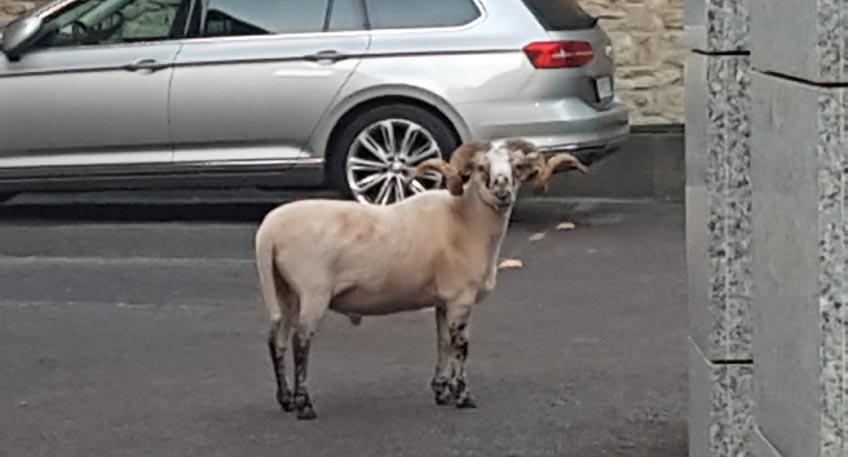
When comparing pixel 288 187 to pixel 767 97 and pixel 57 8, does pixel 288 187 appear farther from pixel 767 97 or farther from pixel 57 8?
pixel 767 97

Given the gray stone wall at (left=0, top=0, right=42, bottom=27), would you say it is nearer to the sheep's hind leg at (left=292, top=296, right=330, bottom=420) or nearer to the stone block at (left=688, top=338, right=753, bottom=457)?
the sheep's hind leg at (left=292, top=296, right=330, bottom=420)

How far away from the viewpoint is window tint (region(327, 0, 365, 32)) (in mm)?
13516

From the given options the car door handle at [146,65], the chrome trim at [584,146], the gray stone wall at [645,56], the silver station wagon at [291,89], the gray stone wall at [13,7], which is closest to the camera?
the chrome trim at [584,146]

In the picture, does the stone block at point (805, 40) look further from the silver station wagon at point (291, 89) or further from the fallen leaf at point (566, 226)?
the fallen leaf at point (566, 226)

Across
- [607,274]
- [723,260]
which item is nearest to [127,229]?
[607,274]

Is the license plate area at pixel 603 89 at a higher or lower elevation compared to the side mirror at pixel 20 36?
lower

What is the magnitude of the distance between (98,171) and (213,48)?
4.06 feet

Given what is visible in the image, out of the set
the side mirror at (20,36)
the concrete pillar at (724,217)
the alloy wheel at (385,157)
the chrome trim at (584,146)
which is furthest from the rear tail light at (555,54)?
the concrete pillar at (724,217)

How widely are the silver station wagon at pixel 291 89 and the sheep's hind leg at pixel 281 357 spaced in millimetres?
5177

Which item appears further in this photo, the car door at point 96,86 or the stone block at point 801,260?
the car door at point 96,86

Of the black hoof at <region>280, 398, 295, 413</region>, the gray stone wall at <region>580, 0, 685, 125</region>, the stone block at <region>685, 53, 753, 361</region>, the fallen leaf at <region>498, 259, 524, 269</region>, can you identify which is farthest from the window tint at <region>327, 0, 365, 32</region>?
the stone block at <region>685, 53, 753, 361</region>

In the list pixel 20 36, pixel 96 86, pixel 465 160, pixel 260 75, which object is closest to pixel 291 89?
pixel 260 75

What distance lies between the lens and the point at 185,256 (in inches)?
492

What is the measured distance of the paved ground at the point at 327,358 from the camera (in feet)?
24.5
